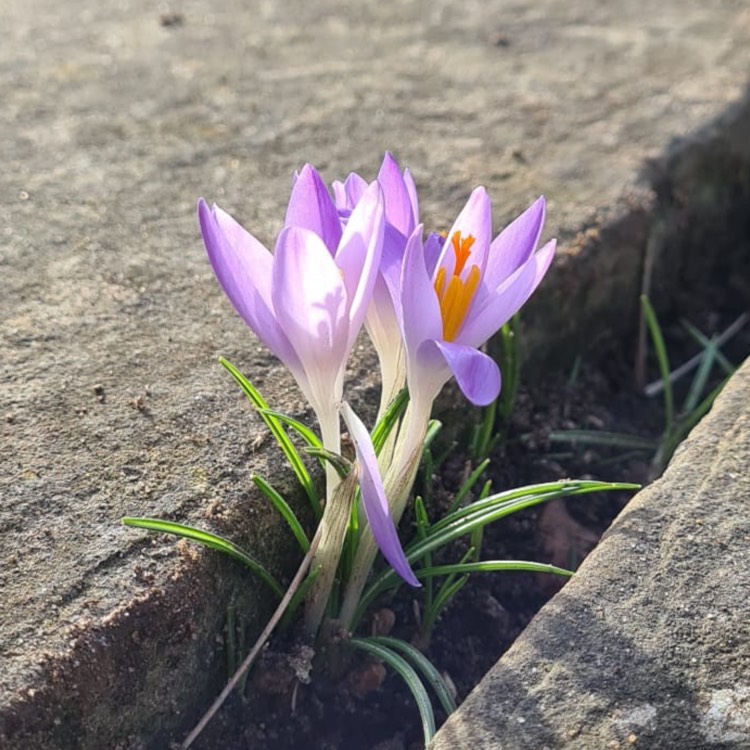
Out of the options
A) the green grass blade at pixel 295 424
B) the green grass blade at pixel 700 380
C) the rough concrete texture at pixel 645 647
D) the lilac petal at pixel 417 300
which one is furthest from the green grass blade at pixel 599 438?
the lilac petal at pixel 417 300

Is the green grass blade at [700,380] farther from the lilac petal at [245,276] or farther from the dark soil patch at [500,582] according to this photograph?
the lilac petal at [245,276]

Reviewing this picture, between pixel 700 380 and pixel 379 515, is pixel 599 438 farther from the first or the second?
pixel 379 515

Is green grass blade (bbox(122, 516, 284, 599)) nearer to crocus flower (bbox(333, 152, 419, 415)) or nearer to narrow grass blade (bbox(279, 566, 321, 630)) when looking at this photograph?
narrow grass blade (bbox(279, 566, 321, 630))

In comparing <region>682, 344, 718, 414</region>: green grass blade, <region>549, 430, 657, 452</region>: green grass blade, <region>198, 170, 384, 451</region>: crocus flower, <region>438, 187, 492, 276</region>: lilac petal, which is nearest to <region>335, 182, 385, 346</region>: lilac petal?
<region>198, 170, 384, 451</region>: crocus flower

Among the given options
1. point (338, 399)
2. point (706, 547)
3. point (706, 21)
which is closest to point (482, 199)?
point (338, 399)

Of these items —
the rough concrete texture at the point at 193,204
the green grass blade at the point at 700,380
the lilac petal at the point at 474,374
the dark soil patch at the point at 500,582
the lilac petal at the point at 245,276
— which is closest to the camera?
the lilac petal at the point at 474,374

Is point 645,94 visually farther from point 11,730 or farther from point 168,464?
point 11,730
